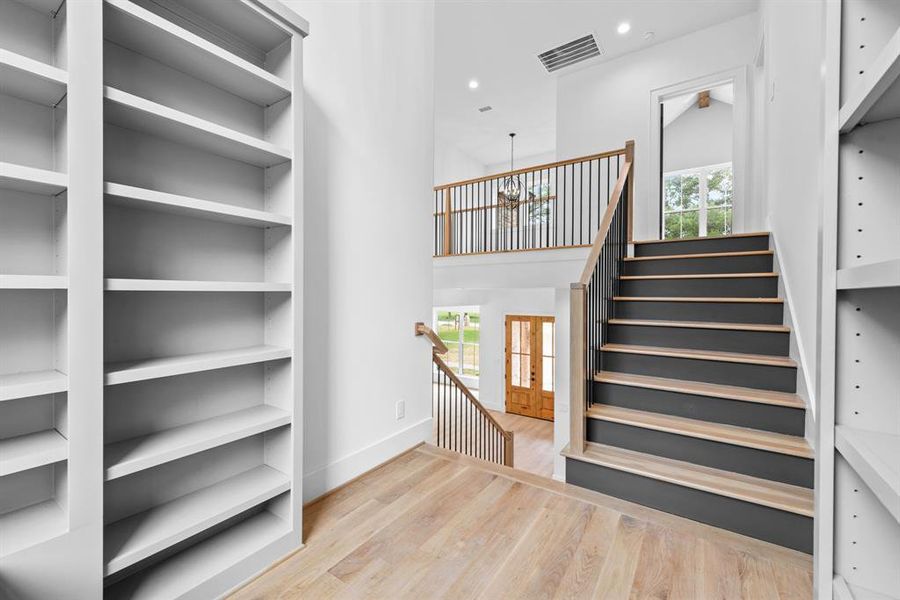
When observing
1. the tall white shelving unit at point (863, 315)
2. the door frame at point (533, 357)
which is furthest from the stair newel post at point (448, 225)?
the tall white shelving unit at point (863, 315)

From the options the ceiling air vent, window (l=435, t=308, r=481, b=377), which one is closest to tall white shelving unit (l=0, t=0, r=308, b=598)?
the ceiling air vent

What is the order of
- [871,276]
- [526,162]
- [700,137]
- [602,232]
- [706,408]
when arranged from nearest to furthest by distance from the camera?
[871,276] → [706,408] → [602,232] → [700,137] → [526,162]

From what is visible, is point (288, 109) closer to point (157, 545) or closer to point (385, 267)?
point (385, 267)

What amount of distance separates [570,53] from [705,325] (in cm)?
400

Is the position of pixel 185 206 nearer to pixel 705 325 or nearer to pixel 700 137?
pixel 705 325

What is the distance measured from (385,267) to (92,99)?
1531 mm

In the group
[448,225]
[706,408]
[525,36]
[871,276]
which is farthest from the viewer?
[448,225]

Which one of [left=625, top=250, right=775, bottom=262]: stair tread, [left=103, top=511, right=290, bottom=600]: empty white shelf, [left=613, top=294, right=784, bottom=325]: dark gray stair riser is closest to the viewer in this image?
[left=103, top=511, right=290, bottom=600]: empty white shelf

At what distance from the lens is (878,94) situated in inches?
26.7

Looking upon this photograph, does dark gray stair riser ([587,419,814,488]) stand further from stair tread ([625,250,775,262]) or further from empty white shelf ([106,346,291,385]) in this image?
empty white shelf ([106,346,291,385])

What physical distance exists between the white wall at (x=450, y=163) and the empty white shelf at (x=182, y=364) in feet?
21.0

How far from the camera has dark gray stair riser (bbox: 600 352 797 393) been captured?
2.38 metres

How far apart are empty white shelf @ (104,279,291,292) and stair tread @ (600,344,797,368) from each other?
2380 mm

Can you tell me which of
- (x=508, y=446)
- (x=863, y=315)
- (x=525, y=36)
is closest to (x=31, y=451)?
(x=863, y=315)
